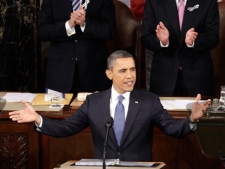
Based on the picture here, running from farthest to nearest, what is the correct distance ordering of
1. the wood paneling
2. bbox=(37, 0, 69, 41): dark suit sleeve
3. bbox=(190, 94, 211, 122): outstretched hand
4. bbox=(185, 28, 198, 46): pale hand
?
bbox=(37, 0, 69, 41): dark suit sleeve → bbox=(185, 28, 198, 46): pale hand → the wood paneling → bbox=(190, 94, 211, 122): outstretched hand

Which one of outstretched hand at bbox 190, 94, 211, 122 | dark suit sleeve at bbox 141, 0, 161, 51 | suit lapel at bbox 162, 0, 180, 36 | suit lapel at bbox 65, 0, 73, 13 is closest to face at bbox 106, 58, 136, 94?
outstretched hand at bbox 190, 94, 211, 122

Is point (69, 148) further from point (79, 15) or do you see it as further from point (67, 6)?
point (67, 6)

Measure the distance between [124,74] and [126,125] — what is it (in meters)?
0.32

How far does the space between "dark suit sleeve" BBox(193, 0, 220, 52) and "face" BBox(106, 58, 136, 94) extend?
1.02 metres

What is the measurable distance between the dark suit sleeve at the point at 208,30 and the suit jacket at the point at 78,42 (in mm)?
702

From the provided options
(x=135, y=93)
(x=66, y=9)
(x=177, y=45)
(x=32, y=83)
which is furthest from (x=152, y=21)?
(x=32, y=83)

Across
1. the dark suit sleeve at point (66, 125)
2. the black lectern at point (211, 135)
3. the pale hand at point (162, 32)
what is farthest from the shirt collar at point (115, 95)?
the pale hand at point (162, 32)

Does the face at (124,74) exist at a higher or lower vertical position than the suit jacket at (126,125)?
higher

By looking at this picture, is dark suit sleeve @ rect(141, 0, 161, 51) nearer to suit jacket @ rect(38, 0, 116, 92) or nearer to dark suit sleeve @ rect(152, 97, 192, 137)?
suit jacket @ rect(38, 0, 116, 92)

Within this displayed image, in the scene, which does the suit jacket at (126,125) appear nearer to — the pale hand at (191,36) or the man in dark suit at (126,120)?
the man in dark suit at (126,120)

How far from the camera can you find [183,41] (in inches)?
204

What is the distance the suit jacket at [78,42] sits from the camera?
5.26 m

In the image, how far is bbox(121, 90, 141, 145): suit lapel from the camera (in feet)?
13.8

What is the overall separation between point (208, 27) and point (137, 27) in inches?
48.8
